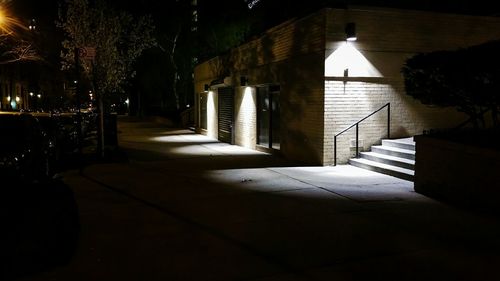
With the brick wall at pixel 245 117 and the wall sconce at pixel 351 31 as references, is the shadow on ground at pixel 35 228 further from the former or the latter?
the brick wall at pixel 245 117

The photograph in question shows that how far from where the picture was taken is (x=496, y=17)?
13859mm

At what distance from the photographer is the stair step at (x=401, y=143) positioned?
465 inches

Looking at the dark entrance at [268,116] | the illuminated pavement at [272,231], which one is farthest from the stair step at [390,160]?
the dark entrance at [268,116]

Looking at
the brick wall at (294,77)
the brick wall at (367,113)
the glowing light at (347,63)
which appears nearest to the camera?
the glowing light at (347,63)

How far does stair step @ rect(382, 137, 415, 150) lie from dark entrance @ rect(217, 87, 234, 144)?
328 inches

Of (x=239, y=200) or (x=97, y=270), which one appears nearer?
(x=97, y=270)

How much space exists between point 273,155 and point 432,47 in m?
5.68

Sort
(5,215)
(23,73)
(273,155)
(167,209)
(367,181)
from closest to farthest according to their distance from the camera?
(5,215) → (167,209) → (367,181) → (273,155) → (23,73)

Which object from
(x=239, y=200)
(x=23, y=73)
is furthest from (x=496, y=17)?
(x=23, y=73)

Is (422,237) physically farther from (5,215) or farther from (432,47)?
(432,47)

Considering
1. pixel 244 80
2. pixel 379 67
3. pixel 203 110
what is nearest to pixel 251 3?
pixel 203 110

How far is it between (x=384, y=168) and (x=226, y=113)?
10.8m

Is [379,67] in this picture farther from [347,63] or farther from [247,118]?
[247,118]

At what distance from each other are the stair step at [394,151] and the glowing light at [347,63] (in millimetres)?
1914
